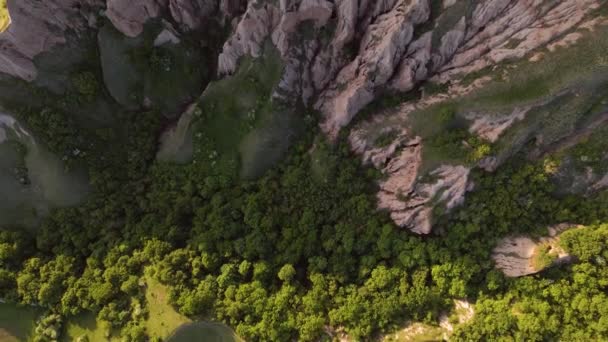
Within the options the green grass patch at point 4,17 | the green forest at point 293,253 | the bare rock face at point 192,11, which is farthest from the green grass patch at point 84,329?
the bare rock face at point 192,11

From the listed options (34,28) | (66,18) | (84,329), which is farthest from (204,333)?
(66,18)

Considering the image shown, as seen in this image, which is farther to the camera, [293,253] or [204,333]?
[293,253]

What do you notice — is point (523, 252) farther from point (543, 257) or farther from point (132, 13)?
point (132, 13)

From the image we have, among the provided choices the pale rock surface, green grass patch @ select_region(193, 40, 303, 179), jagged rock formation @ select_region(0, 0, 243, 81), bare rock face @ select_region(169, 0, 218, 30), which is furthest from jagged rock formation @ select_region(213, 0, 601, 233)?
jagged rock formation @ select_region(0, 0, 243, 81)

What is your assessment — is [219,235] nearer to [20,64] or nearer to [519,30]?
[20,64]

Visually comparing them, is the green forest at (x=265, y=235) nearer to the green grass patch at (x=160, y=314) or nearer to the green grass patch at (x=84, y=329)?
the green grass patch at (x=160, y=314)

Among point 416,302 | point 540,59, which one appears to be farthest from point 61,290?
point 540,59

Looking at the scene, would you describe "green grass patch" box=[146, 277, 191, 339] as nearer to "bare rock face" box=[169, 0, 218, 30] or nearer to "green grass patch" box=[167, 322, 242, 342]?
"green grass patch" box=[167, 322, 242, 342]
